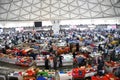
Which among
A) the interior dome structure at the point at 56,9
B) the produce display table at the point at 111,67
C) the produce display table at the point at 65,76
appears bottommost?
the produce display table at the point at 65,76

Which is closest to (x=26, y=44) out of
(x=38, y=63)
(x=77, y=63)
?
(x=38, y=63)

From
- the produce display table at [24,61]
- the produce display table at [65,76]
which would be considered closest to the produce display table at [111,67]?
the produce display table at [65,76]

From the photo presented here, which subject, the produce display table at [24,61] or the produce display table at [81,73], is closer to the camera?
the produce display table at [81,73]

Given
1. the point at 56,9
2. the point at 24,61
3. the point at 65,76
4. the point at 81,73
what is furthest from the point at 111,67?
the point at 56,9

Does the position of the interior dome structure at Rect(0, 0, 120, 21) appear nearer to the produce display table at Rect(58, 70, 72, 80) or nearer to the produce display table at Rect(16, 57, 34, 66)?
the produce display table at Rect(16, 57, 34, 66)

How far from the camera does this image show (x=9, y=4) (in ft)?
156

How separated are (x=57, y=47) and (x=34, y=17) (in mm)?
27736

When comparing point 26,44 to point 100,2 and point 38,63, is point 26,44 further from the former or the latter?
point 100,2

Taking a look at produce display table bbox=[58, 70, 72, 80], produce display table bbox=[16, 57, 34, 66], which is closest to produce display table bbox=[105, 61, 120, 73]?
produce display table bbox=[58, 70, 72, 80]

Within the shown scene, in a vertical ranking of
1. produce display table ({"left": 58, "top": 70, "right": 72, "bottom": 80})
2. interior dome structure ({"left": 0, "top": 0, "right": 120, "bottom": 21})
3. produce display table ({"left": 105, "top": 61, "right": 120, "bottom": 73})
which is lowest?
produce display table ({"left": 58, "top": 70, "right": 72, "bottom": 80})

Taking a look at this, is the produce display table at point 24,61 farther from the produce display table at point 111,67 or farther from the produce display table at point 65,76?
the produce display table at point 111,67

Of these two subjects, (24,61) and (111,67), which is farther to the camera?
(24,61)

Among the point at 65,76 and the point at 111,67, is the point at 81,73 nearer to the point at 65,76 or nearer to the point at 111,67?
the point at 65,76

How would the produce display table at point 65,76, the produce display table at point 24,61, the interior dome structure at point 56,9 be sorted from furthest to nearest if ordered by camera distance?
the interior dome structure at point 56,9 → the produce display table at point 24,61 → the produce display table at point 65,76
